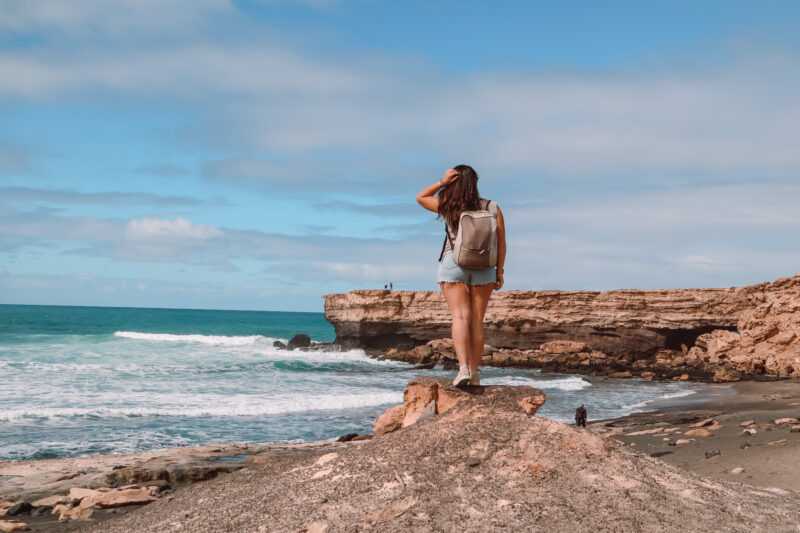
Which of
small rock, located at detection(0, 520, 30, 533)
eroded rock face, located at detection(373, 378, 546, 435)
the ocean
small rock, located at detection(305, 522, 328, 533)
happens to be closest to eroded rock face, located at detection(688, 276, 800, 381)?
the ocean

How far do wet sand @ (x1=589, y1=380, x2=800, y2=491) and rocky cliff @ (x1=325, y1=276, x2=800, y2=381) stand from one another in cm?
748

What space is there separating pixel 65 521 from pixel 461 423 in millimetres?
4504

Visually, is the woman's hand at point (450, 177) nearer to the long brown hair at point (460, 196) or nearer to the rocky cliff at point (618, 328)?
the long brown hair at point (460, 196)

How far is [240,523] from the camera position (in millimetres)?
4668

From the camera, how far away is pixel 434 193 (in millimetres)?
6098

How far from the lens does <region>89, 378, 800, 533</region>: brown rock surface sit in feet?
14.5

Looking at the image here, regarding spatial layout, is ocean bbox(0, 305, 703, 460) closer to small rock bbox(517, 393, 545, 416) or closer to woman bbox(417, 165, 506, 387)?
small rock bbox(517, 393, 545, 416)

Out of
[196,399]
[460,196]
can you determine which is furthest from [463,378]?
[196,399]

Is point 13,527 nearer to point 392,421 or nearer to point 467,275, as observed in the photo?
point 392,421

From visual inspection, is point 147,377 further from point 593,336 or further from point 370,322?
point 593,336

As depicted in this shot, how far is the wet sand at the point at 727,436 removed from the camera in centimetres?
780

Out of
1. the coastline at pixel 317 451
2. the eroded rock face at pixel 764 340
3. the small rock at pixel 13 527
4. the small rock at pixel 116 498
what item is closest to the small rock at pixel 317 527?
the coastline at pixel 317 451

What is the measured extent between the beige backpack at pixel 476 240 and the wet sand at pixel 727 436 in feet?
11.9

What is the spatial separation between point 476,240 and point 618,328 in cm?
3041
